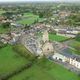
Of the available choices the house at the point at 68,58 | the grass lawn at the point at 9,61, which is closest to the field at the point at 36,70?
the grass lawn at the point at 9,61

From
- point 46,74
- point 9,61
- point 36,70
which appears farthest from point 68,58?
point 9,61

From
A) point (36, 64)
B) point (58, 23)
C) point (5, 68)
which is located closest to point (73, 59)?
point (36, 64)

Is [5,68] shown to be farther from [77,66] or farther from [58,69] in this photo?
[77,66]

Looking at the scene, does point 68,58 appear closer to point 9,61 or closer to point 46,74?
point 46,74

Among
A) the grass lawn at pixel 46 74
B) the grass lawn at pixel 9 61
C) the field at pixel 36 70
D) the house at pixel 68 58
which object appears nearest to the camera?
the grass lawn at pixel 46 74

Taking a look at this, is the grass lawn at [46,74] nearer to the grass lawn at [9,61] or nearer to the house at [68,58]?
the house at [68,58]

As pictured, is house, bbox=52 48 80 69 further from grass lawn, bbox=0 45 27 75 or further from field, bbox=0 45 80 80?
grass lawn, bbox=0 45 27 75
